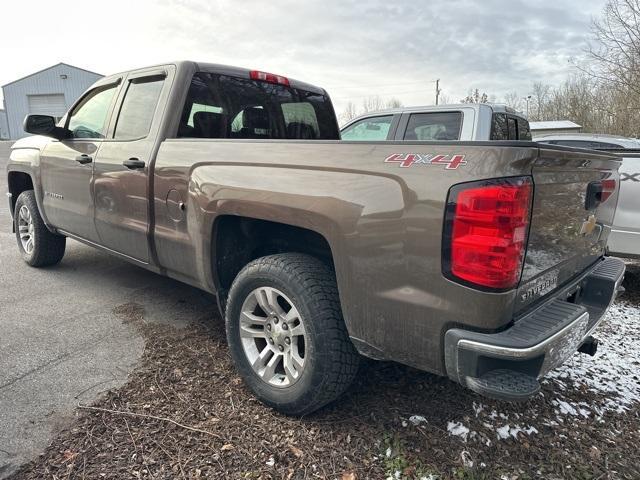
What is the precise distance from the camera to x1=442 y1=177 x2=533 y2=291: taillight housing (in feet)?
5.50

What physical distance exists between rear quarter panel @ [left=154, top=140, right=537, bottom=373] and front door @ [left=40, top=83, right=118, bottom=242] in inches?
69.5

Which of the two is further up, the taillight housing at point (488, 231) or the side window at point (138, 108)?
the side window at point (138, 108)

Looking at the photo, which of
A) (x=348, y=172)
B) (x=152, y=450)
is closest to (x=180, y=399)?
(x=152, y=450)

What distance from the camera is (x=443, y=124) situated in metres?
5.56

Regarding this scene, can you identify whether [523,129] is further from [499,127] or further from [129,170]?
[129,170]

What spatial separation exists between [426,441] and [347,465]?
438 millimetres

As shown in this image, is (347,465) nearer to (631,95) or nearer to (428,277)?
(428,277)

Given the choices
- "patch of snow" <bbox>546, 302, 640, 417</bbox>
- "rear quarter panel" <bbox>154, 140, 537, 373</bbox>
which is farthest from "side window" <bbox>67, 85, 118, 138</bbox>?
"patch of snow" <bbox>546, 302, 640, 417</bbox>

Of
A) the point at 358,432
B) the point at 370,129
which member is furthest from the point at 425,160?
the point at 370,129

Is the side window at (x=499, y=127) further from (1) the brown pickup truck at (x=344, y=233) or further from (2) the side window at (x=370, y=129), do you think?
(1) the brown pickup truck at (x=344, y=233)

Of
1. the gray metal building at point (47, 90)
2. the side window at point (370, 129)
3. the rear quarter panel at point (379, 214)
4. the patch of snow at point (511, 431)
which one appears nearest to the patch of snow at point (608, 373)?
the patch of snow at point (511, 431)

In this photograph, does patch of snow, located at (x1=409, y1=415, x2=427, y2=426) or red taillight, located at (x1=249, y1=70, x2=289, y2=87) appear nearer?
patch of snow, located at (x1=409, y1=415, x2=427, y2=426)

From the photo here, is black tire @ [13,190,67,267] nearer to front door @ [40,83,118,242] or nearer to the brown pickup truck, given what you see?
front door @ [40,83,118,242]

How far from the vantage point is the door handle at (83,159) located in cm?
368
